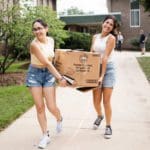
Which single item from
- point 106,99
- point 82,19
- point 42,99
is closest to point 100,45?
point 106,99

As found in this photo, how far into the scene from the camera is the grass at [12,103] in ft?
30.4

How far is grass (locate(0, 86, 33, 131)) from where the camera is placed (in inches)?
365

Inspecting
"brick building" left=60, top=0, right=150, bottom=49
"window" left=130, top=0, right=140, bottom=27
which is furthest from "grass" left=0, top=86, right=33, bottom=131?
"window" left=130, top=0, right=140, bottom=27

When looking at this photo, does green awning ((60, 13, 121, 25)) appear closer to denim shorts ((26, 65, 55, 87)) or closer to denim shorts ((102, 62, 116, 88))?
denim shorts ((102, 62, 116, 88))

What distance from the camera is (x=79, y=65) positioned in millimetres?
7297

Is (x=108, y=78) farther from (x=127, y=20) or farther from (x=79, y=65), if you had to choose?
(x=127, y=20)

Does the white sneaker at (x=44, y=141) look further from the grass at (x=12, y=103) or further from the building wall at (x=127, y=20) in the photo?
the building wall at (x=127, y=20)

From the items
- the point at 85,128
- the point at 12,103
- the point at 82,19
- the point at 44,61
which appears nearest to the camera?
the point at 44,61

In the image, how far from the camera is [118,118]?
938 centimetres

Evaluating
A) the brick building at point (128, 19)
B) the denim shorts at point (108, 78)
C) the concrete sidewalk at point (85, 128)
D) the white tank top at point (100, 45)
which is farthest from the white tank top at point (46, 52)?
the brick building at point (128, 19)

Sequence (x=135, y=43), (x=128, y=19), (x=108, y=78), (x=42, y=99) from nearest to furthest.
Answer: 1. (x=42, y=99)
2. (x=108, y=78)
3. (x=135, y=43)
4. (x=128, y=19)

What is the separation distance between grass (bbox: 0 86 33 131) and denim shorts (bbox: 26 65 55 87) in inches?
66.1

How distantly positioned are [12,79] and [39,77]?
9166 millimetres

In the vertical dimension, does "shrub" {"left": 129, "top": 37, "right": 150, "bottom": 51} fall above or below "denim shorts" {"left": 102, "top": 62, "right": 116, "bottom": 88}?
below
